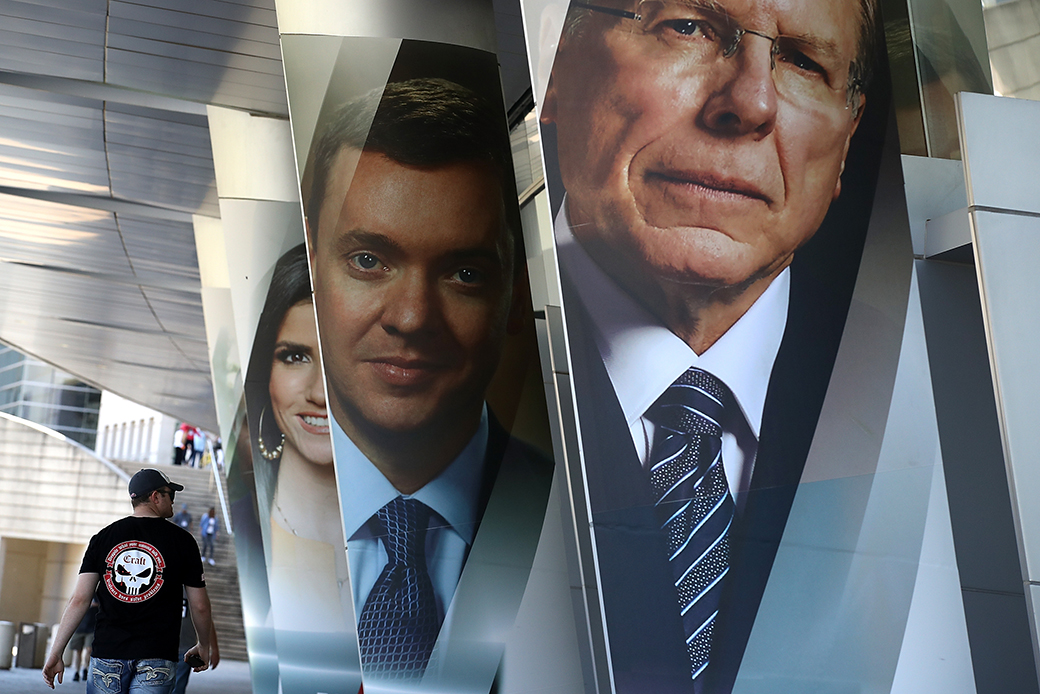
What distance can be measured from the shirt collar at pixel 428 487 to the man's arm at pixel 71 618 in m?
2.15

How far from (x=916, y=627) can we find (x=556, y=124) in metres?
2.88

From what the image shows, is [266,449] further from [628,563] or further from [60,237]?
[628,563]

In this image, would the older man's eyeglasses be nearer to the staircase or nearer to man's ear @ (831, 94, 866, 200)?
man's ear @ (831, 94, 866, 200)

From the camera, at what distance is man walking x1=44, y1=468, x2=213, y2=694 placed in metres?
5.31

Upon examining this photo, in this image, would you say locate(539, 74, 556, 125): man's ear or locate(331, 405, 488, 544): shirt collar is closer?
locate(539, 74, 556, 125): man's ear

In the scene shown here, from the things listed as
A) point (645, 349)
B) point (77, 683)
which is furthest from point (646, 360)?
point (77, 683)

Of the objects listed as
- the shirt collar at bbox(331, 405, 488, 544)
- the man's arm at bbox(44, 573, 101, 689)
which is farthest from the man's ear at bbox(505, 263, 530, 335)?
the man's arm at bbox(44, 573, 101, 689)

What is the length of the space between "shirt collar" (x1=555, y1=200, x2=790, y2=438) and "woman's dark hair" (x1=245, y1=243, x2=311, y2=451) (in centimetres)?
815

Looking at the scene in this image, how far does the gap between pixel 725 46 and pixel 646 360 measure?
5.24ft

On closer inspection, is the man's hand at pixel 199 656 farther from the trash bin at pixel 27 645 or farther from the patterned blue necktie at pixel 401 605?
the trash bin at pixel 27 645

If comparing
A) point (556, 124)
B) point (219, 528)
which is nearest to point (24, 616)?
point (219, 528)

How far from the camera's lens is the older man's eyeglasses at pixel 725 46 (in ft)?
18.0

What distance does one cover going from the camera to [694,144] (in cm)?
548

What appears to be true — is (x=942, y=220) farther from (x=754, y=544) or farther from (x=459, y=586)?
(x=459, y=586)
